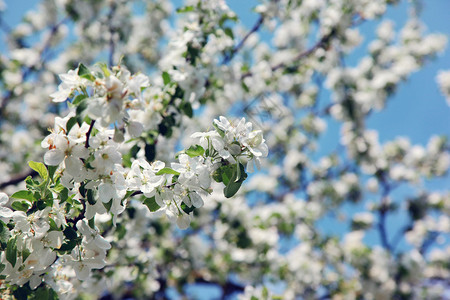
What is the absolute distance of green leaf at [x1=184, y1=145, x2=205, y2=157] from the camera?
1.23 metres

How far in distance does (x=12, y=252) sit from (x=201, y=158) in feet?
2.30

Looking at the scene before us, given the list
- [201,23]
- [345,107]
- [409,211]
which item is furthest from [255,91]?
[409,211]

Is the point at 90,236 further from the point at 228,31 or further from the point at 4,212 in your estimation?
the point at 228,31

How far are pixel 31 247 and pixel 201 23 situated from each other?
183 cm

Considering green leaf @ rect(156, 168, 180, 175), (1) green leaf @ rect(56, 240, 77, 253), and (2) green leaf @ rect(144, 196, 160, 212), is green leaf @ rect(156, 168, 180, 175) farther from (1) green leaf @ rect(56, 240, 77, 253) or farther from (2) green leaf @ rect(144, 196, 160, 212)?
(1) green leaf @ rect(56, 240, 77, 253)

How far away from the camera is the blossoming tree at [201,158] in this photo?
4.02 feet

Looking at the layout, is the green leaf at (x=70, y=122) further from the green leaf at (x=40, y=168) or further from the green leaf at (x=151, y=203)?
the green leaf at (x=151, y=203)

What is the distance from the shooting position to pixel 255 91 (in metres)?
3.94

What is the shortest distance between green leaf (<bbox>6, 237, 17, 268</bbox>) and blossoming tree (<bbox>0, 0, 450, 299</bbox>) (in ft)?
0.04

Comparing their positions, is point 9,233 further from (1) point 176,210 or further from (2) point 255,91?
(2) point 255,91

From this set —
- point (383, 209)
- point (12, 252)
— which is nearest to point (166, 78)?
point (12, 252)

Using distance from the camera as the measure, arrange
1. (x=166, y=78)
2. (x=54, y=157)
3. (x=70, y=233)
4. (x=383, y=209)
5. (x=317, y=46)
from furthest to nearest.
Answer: (x=383, y=209)
(x=317, y=46)
(x=166, y=78)
(x=70, y=233)
(x=54, y=157)

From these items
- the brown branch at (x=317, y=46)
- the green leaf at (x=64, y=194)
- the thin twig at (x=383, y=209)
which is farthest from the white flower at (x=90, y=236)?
the thin twig at (x=383, y=209)

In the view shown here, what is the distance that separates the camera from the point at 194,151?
1239mm
